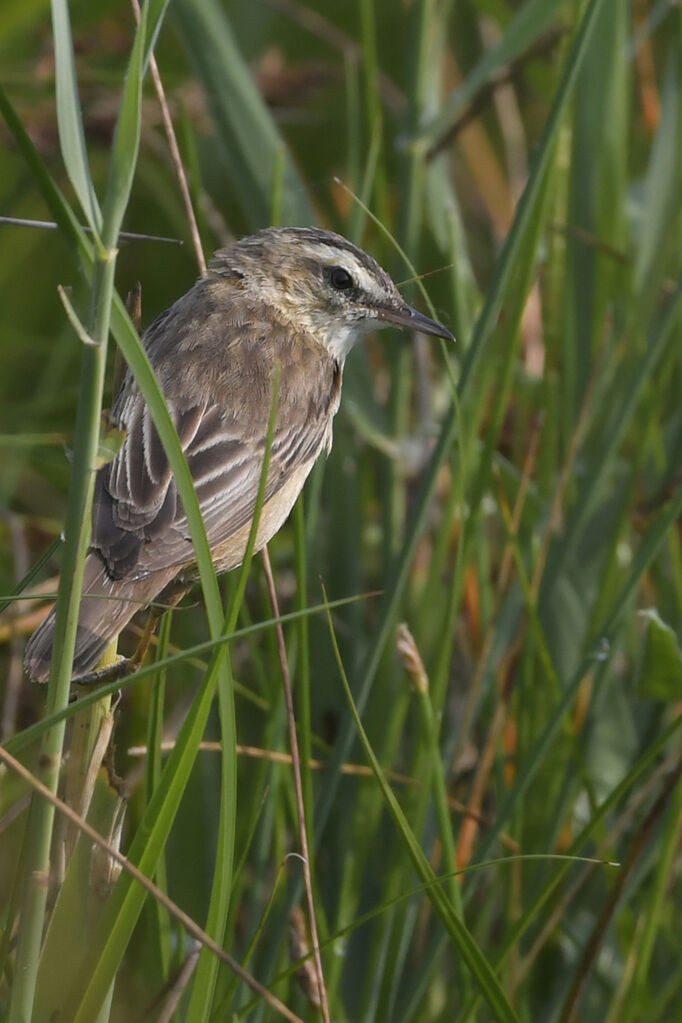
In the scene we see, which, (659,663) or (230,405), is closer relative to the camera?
(659,663)

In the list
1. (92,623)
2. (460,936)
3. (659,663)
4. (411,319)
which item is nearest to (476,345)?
(411,319)

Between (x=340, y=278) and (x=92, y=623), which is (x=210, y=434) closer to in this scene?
(x=340, y=278)

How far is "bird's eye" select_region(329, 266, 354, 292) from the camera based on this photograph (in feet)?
10.1

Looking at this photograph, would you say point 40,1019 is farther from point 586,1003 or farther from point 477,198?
point 477,198

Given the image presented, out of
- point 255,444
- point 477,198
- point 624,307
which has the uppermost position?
point 477,198

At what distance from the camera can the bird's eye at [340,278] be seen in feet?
10.1

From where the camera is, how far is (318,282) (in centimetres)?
311

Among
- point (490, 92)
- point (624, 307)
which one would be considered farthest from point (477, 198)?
point (624, 307)

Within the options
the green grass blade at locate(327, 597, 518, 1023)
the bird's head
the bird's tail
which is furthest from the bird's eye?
the green grass blade at locate(327, 597, 518, 1023)

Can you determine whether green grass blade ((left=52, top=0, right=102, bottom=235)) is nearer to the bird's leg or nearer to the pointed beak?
the bird's leg

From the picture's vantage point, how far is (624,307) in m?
3.62


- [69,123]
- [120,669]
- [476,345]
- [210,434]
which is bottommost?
[120,669]

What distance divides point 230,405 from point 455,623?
2.27 ft

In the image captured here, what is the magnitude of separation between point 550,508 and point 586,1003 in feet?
3.88
